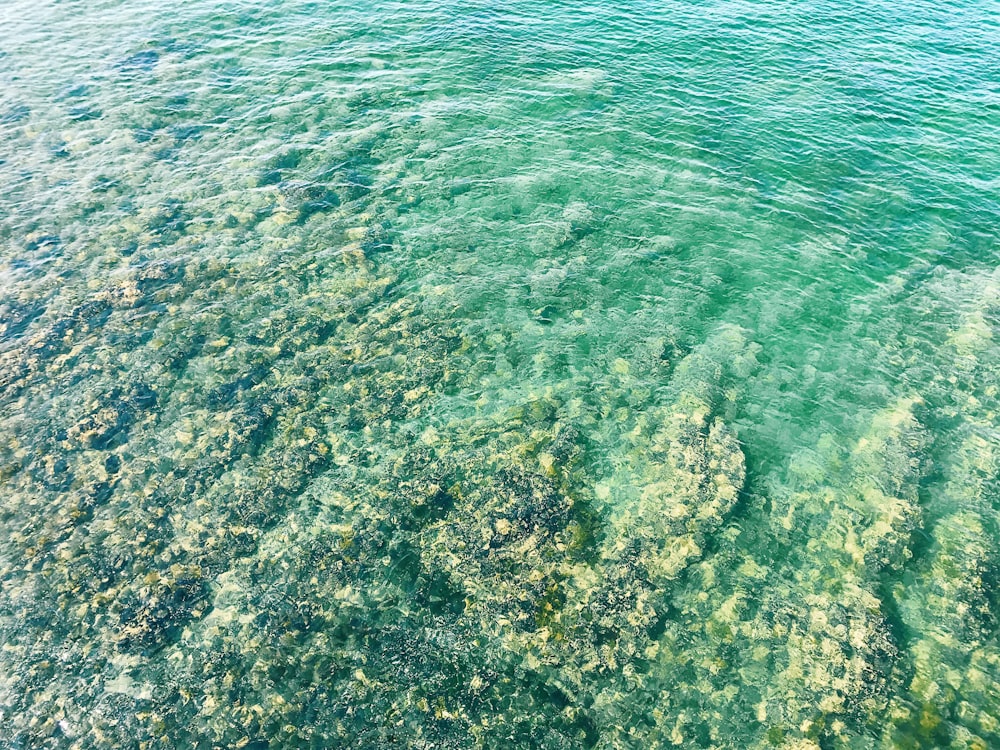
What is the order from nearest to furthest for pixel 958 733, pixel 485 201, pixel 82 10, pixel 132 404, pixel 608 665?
pixel 958 733 → pixel 608 665 → pixel 132 404 → pixel 485 201 → pixel 82 10

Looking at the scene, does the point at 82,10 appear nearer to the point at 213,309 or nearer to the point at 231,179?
the point at 231,179

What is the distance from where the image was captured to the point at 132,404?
78.0ft

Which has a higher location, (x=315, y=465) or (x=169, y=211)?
(x=169, y=211)

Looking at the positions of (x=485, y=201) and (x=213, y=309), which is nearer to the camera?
(x=213, y=309)

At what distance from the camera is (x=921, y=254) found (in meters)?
31.6

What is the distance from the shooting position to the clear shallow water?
1697cm

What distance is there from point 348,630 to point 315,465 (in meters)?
6.63

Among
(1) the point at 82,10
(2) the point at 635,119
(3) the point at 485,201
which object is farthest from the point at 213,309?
(1) the point at 82,10

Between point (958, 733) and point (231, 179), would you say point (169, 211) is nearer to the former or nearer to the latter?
point (231, 179)

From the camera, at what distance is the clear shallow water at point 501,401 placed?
16969 millimetres

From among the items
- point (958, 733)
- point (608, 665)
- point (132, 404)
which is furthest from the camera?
point (132, 404)

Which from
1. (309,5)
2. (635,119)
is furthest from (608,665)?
(309,5)

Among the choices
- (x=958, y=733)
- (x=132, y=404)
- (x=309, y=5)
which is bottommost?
(x=958, y=733)

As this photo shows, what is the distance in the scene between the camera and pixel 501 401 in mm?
24609
